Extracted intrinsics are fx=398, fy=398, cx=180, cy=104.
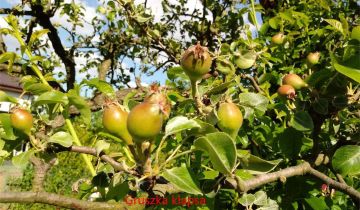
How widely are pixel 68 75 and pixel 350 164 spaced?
4.54 meters

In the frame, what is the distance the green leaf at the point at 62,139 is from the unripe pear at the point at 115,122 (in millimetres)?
153

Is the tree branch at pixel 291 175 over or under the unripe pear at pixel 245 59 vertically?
under

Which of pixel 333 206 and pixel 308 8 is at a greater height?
pixel 308 8

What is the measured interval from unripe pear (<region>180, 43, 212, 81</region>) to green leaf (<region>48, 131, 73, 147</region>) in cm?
31

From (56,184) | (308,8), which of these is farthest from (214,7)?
(56,184)

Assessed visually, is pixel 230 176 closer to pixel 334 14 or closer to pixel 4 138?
pixel 4 138

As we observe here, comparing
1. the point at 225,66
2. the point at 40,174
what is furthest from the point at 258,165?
the point at 40,174

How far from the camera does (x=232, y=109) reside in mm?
804

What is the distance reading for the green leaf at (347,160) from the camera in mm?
877

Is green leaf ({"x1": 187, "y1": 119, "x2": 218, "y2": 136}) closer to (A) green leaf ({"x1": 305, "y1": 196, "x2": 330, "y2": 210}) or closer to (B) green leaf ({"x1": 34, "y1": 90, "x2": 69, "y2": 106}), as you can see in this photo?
(B) green leaf ({"x1": 34, "y1": 90, "x2": 69, "y2": 106})

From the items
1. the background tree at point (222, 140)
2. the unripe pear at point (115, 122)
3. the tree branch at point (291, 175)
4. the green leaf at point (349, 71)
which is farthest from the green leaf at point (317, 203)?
the unripe pear at point (115, 122)

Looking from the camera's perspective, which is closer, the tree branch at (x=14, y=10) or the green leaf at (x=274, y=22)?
the green leaf at (x=274, y=22)

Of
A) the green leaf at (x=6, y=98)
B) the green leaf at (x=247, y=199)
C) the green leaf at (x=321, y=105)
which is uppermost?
the green leaf at (x=6, y=98)

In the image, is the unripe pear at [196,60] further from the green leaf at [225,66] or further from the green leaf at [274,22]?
the green leaf at [274,22]
